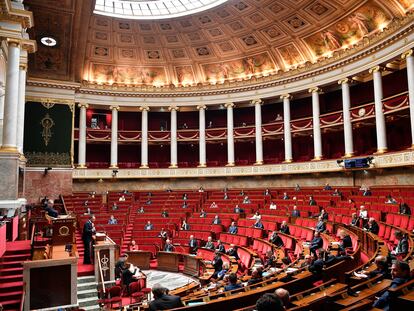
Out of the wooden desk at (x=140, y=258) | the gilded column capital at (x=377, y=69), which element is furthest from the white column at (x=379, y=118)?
the wooden desk at (x=140, y=258)

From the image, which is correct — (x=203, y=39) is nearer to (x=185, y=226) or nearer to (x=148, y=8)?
(x=148, y=8)

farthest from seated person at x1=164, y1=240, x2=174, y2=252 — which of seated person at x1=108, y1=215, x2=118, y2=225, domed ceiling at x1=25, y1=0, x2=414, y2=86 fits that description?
domed ceiling at x1=25, y1=0, x2=414, y2=86

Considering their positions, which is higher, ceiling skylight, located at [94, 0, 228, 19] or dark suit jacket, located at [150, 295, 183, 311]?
ceiling skylight, located at [94, 0, 228, 19]

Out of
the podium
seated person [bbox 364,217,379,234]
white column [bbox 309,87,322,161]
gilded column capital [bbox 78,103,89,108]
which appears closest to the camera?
the podium

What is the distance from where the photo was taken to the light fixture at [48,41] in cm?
2045

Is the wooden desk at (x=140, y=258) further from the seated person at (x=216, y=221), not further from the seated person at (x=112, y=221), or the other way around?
the seated person at (x=216, y=221)

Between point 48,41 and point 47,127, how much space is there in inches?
228

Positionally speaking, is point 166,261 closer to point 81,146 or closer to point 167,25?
point 81,146

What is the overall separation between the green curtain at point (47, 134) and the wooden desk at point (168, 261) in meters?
12.6

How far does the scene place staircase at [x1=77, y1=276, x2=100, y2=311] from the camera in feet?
30.2

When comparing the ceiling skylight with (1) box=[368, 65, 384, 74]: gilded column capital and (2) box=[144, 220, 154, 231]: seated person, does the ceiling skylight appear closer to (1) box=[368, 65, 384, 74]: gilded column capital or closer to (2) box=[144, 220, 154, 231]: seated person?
(1) box=[368, 65, 384, 74]: gilded column capital

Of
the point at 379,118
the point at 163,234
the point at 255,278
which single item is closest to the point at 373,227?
the point at 255,278

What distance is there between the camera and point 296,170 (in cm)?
2277

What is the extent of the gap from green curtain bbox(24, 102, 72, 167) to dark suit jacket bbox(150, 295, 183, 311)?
68.3ft
